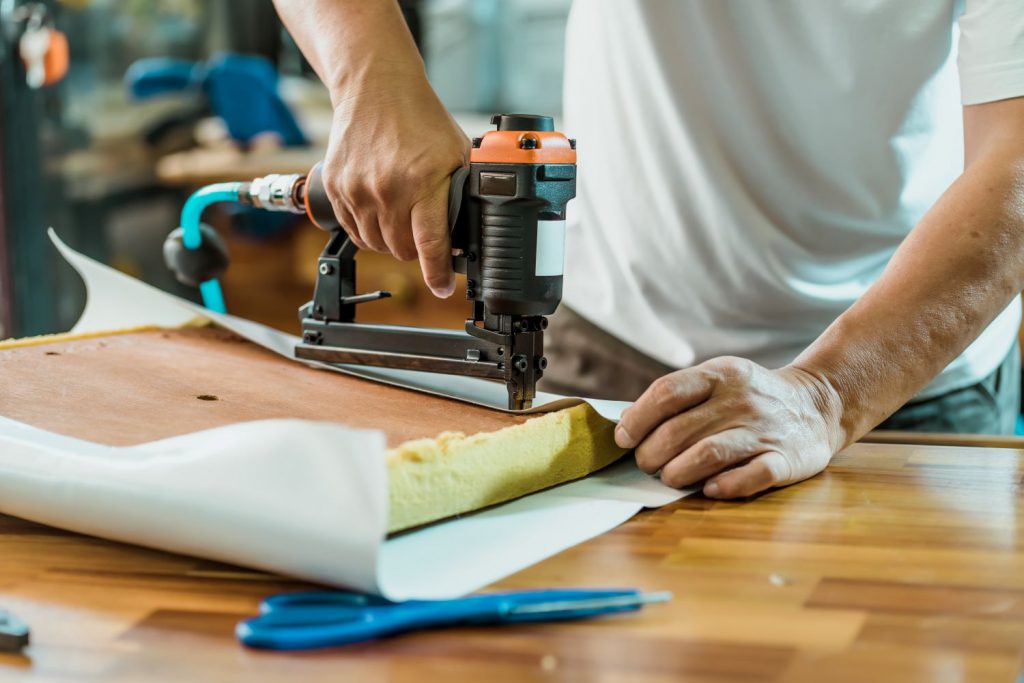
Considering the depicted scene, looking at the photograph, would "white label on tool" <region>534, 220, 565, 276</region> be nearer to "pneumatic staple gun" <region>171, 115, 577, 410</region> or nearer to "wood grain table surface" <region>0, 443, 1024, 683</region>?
"pneumatic staple gun" <region>171, 115, 577, 410</region>

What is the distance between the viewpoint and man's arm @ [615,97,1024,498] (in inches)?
39.6

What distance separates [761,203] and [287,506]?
0.86 metres

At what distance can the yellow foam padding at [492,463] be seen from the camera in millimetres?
841

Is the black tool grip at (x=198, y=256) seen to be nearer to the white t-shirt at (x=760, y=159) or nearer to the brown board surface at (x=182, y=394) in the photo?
the brown board surface at (x=182, y=394)

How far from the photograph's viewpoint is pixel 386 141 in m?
1.15

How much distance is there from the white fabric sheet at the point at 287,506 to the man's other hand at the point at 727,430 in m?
0.04

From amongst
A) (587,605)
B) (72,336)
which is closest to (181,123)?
(72,336)

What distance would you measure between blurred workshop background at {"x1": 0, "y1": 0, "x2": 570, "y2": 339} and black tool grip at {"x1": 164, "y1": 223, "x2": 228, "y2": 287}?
1940 mm

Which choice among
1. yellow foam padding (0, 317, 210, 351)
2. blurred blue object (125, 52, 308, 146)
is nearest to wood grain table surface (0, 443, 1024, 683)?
yellow foam padding (0, 317, 210, 351)

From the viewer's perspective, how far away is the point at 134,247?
4.08 metres

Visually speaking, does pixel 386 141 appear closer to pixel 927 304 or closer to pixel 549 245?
pixel 549 245

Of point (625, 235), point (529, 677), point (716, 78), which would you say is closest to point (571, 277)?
point (625, 235)

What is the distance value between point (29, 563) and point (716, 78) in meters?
0.95

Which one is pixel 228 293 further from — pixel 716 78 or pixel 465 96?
pixel 716 78
